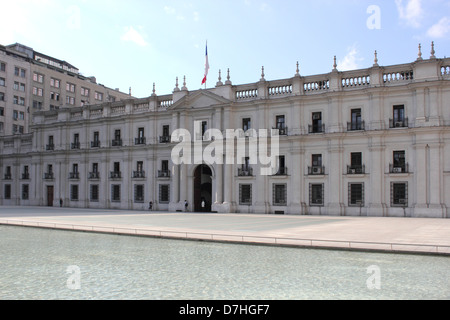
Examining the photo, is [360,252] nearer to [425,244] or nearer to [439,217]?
[425,244]

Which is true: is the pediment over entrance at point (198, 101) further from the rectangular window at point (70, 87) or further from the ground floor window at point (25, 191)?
the rectangular window at point (70, 87)

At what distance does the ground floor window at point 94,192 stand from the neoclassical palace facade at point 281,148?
12cm

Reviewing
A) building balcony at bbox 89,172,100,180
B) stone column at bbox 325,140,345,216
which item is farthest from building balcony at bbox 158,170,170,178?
stone column at bbox 325,140,345,216

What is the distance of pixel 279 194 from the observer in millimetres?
40156

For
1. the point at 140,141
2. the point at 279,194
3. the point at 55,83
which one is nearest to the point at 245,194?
the point at 279,194

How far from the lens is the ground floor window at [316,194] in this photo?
1505 inches

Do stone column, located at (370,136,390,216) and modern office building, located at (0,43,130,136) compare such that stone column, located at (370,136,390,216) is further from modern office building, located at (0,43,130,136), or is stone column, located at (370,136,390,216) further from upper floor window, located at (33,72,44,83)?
upper floor window, located at (33,72,44,83)

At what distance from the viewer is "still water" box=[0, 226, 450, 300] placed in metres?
9.11

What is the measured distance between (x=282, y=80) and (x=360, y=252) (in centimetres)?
Answer: 2761

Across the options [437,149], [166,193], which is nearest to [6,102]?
[166,193]

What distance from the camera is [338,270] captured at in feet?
38.5

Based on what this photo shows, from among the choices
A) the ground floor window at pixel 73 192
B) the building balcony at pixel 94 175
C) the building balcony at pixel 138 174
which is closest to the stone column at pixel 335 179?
the building balcony at pixel 138 174

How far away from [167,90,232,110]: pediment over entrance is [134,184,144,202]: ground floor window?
9.63m

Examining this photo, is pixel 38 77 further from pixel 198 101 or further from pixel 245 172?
pixel 245 172
